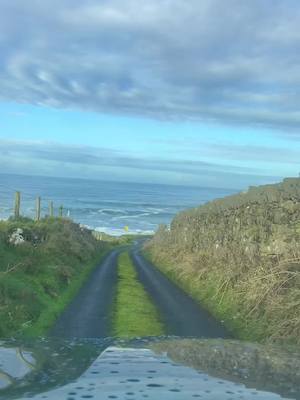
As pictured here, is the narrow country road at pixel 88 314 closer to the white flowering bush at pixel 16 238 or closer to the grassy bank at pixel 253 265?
the grassy bank at pixel 253 265

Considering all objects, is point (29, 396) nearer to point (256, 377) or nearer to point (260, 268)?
point (256, 377)

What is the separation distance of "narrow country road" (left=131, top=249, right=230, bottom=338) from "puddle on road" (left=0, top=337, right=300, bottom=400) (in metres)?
7.39

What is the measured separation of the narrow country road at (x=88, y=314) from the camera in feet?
42.2

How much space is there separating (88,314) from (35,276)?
525 centimetres

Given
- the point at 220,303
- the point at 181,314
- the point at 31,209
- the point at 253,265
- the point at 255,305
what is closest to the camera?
the point at 255,305

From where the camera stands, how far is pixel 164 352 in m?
5.04

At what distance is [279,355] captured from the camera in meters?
5.08

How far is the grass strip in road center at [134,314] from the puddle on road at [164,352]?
7128 mm

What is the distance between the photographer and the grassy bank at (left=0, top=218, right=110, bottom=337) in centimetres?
1351

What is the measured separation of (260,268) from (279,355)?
334 inches

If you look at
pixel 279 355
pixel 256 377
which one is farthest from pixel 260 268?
pixel 256 377

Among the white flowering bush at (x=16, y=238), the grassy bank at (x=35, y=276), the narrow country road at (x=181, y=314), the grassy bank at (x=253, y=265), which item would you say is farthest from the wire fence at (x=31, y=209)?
the narrow country road at (x=181, y=314)

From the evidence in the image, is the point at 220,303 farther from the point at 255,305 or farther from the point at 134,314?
the point at 255,305

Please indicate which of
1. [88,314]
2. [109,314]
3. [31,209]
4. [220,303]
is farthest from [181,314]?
[31,209]
